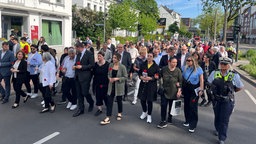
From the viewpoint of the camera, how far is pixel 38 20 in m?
22.2

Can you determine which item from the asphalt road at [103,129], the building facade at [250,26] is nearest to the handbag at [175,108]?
the asphalt road at [103,129]

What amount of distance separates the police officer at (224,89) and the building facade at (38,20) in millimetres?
14227

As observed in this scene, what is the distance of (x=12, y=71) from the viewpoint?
23.4 ft

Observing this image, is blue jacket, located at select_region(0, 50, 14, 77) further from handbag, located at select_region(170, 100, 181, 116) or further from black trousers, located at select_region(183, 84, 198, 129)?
black trousers, located at select_region(183, 84, 198, 129)

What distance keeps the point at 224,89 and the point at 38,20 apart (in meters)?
20.6

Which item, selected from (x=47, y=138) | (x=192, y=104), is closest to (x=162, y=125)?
(x=192, y=104)

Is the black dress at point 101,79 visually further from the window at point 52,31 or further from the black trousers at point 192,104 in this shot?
the window at point 52,31

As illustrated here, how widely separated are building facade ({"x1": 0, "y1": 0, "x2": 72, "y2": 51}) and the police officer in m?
14.2

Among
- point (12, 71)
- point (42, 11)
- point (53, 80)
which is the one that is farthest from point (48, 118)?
point (42, 11)

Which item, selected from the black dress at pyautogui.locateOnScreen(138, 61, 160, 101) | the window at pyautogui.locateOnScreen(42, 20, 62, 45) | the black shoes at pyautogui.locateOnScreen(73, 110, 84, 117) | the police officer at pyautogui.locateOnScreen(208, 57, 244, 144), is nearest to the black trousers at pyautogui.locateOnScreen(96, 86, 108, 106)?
the black shoes at pyautogui.locateOnScreen(73, 110, 84, 117)

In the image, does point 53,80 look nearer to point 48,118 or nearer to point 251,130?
point 48,118

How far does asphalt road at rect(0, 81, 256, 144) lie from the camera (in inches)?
201

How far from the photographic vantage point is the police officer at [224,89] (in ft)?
15.7

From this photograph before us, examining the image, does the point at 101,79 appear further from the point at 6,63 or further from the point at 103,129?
the point at 6,63
